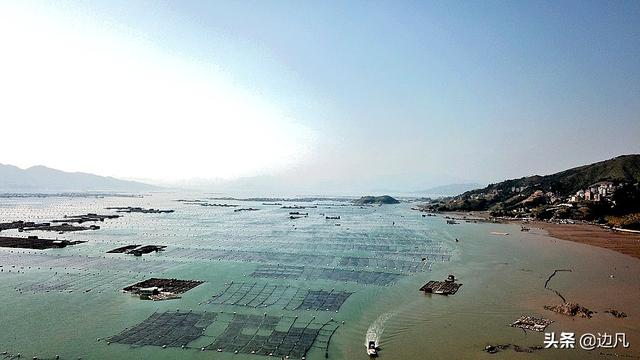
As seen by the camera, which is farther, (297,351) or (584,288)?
(584,288)

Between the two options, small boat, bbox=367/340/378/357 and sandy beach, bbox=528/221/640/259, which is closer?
small boat, bbox=367/340/378/357

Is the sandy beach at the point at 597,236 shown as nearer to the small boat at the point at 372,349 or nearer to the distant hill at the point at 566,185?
the distant hill at the point at 566,185

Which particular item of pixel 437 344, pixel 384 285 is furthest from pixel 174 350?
pixel 384 285

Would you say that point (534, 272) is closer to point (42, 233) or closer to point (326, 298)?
point (326, 298)

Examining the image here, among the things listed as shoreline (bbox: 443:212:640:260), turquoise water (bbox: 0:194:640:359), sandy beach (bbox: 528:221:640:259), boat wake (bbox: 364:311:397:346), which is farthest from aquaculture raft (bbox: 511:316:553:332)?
sandy beach (bbox: 528:221:640:259)

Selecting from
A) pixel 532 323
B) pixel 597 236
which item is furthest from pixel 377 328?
pixel 597 236

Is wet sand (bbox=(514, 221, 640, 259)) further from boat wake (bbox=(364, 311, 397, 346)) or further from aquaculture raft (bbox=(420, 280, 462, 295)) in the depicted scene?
boat wake (bbox=(364, 311, 397, 346))

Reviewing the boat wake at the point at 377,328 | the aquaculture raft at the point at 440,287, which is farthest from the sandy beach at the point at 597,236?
the boat wake at the point at 377,328
